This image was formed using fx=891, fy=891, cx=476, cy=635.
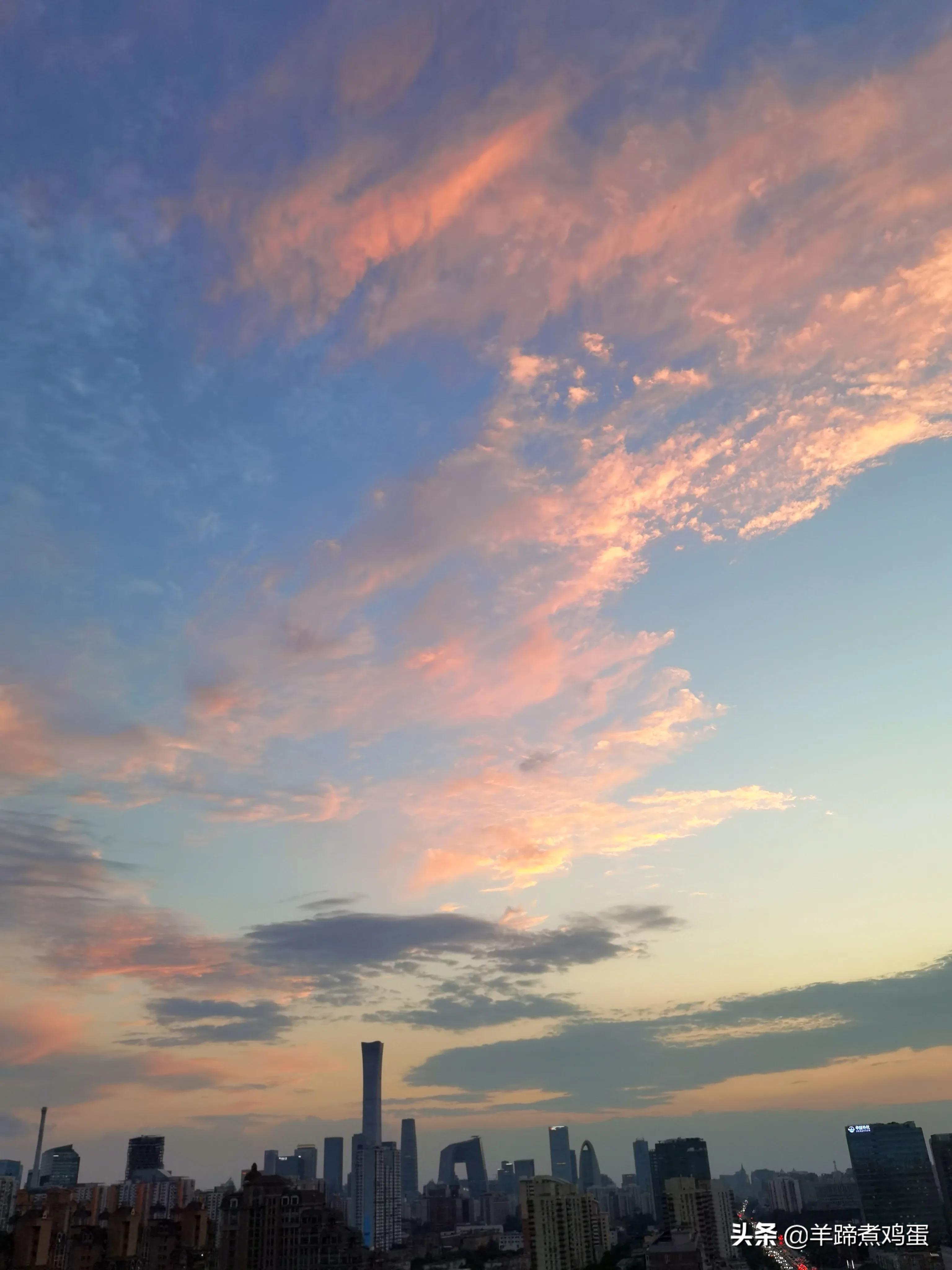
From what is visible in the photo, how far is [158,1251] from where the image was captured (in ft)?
270

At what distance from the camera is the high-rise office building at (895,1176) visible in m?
166

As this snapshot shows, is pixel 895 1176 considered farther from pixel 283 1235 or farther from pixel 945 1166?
pixel 283 1235

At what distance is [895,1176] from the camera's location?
568 ft

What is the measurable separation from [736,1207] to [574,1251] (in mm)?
93514

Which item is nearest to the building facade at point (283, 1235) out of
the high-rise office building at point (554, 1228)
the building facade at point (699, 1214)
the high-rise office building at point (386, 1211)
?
the high-rise office building at point (554, 1228)

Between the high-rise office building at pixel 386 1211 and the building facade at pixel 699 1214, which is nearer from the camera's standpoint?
the building facade at pixel 699 1214

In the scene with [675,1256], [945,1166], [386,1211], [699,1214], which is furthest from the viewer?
[386,1211]

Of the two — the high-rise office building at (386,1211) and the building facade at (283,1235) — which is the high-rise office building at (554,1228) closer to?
the building facade at (283,1235)

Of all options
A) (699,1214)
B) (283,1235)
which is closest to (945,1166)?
(699,1214)

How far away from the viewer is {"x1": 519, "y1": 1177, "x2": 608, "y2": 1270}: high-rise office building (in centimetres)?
10506

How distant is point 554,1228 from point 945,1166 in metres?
96.5

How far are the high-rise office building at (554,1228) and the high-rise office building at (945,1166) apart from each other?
85419mm

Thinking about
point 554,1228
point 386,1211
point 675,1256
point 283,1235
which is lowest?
point 386,1211

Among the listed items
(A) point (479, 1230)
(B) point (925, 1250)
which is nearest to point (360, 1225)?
(A) point (479, 1230)
